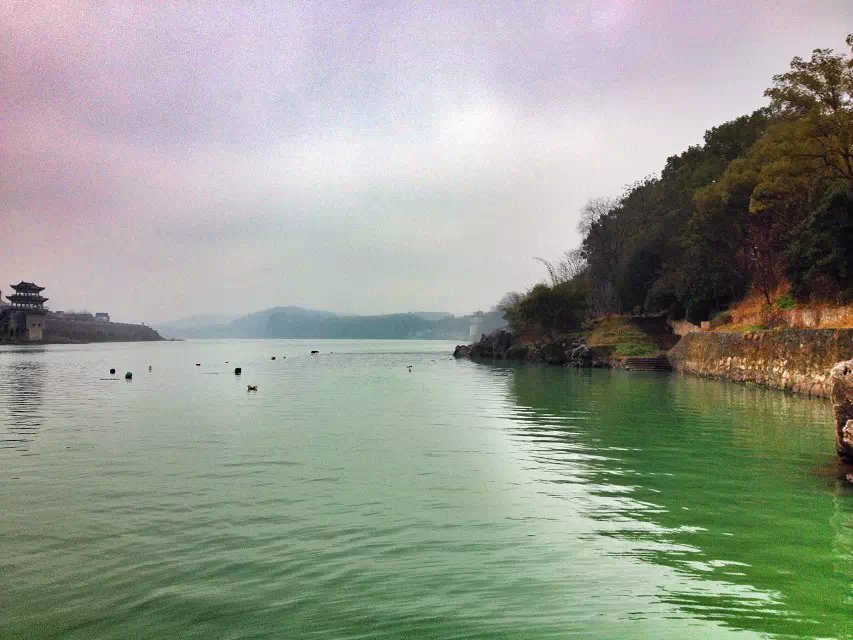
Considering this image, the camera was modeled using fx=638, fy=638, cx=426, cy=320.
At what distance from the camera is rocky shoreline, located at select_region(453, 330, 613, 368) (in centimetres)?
4916

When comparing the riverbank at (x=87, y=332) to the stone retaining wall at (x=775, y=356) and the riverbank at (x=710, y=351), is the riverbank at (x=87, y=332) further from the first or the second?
the stone retaining wall at (x=775, y=356)

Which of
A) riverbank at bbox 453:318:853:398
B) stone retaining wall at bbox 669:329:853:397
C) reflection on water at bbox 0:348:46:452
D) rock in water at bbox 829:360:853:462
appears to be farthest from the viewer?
riverbank at bbox 453:318:853:398

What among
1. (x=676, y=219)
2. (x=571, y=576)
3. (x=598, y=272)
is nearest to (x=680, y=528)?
(x=571, y=576)

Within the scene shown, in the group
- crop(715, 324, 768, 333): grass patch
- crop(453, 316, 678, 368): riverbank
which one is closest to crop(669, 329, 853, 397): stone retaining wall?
crop(715, 324, 768, 333): grass patch

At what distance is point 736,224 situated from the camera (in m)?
39.0

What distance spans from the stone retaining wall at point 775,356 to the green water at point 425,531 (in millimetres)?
6543

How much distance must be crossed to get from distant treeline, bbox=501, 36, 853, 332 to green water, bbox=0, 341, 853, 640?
1444 cm

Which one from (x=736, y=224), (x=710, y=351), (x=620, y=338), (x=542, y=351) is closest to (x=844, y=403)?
(x=710, y=351)

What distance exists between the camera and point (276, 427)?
17703mm

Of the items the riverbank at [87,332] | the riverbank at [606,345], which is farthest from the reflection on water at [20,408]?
the riverbank at [87,332]

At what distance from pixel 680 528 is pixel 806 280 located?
1015 inches

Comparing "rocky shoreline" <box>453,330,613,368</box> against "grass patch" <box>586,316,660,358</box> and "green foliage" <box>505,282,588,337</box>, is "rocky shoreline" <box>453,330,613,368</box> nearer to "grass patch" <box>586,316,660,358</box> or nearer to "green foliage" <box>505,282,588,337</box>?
"grass patch" <box>586,316,660,358</box>

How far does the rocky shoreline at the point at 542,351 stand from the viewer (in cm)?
4916

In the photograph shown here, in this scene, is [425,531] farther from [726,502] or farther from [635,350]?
[635,350]
